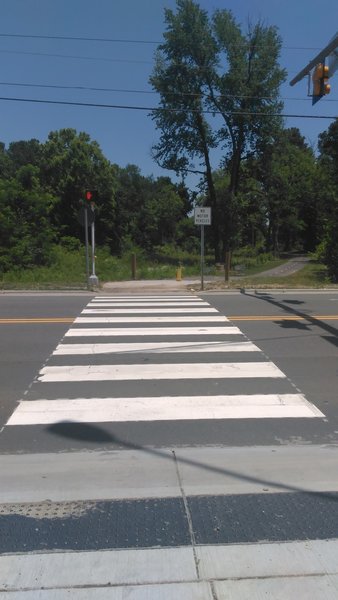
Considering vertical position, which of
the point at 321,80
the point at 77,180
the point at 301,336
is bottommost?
the point at 301,336

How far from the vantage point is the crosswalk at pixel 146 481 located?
2932 mm

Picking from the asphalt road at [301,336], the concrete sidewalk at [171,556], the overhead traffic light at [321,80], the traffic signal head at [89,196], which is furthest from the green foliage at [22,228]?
the concrete sidewalk at [171,556]

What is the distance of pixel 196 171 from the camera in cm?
4122

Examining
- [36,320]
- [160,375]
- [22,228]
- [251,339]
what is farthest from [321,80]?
[22,228]

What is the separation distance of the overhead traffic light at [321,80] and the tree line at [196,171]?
225 inches

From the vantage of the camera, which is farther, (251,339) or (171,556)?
(251,339)

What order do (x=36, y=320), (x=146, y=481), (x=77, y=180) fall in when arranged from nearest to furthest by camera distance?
(x=146, y=481) < (x=36, y=320) < (x=77, y=180)

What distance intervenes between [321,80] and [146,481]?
35.4ft

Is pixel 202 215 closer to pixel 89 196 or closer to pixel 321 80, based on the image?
pixel 89 196

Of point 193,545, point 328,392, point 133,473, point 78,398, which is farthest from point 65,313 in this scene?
point 193,545

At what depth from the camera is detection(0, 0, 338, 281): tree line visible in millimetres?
28453

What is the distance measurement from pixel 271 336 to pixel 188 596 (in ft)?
23.7

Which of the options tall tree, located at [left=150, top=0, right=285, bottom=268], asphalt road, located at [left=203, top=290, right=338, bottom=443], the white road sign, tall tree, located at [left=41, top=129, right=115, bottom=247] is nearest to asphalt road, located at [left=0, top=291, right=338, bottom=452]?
asphalt road, located at [left=203, top=290, right=338, bottom=443]

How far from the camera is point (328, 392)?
641 centimetres
